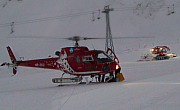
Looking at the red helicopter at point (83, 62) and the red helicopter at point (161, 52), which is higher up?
the red helicopter at point (161, 52)

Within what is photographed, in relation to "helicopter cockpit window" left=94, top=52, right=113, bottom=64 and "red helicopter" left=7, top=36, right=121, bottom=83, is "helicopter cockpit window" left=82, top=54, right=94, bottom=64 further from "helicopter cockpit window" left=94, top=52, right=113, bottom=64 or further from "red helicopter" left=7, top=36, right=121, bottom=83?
"helicopter cockpit window" left=94, top=52, right=113, bottom=64

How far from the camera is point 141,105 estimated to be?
5.04 meters

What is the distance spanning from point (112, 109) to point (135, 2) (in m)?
65.0

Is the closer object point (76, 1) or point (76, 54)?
point (76, 54)

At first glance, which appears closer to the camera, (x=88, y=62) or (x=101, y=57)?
(x=88, y=62)

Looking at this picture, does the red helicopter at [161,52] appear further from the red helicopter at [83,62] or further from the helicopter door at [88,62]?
the helicopter door at [88,62]

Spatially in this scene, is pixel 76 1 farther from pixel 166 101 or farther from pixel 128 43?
pixel 166 101

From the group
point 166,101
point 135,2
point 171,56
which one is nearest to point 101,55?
point 166,101

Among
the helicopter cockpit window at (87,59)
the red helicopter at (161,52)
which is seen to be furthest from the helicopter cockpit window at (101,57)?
the red helicopter at (161,52)

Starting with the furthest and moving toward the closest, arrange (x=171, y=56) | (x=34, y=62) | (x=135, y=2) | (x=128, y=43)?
(x=135, y=2)
(x=128, y=43)
(x=171, y=56)
(x=34, y=62)

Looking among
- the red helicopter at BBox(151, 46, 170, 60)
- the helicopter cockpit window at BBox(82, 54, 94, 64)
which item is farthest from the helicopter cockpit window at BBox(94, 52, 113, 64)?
the red helicopter at BBox(151, 46, 170, 60)

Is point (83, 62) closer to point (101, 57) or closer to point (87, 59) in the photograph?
point (87, 59)

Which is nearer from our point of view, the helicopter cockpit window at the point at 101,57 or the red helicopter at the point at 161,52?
the helicopter cockpit window at the point at 101,57

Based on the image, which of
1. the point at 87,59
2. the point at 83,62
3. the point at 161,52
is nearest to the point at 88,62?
the point at 87,59
